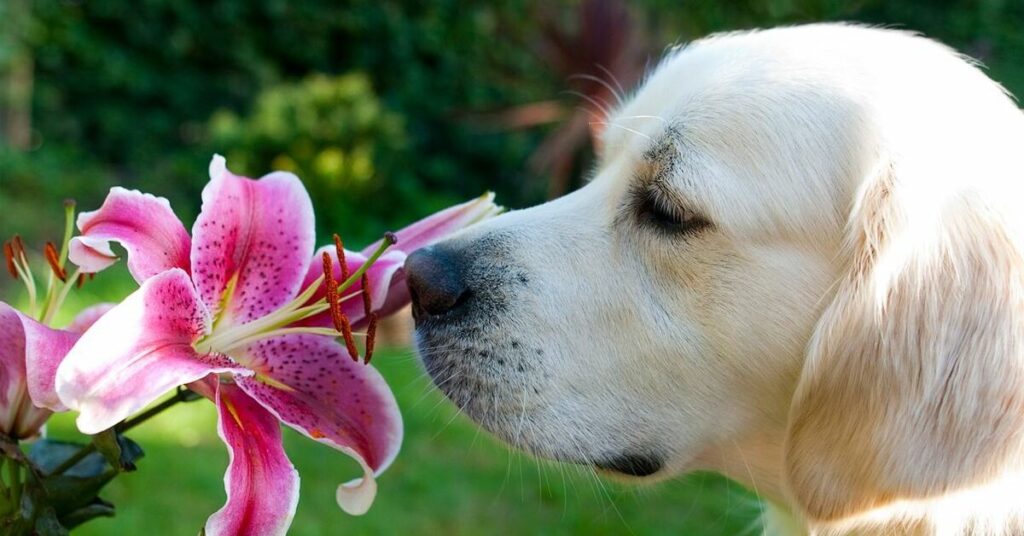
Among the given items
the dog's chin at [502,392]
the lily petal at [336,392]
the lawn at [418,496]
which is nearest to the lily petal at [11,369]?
the lily petal at [336,392]

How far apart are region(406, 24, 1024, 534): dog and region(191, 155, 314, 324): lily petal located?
1.64 ft

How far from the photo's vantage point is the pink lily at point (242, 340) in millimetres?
885

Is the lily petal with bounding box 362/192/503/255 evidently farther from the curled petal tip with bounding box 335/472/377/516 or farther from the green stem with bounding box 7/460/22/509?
the green stem with bounding box 7/460/22/509

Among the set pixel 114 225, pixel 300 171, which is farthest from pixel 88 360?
pixel 300 171

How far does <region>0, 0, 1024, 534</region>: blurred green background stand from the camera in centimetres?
792

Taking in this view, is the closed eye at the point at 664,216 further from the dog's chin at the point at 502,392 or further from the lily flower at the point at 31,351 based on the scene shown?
the lily flower at the point at 31,351

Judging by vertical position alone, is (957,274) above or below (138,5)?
above

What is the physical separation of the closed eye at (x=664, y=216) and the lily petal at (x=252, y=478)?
96cm

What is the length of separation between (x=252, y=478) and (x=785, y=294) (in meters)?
1.05

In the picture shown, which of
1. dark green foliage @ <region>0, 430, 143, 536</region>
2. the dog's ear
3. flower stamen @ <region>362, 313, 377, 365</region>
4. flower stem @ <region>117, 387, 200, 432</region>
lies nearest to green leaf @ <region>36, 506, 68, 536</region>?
dark green foliage @ <region>0, 430, 143, 536</region>

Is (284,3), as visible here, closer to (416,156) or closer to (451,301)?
(416,156)

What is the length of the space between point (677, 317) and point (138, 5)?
30.0ft

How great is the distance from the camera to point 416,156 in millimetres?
9961

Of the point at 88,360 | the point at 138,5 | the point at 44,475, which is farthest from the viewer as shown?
the point at 138,5
